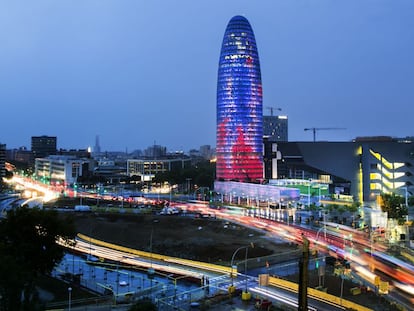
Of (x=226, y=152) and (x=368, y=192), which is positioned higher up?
(x=226, y=152)

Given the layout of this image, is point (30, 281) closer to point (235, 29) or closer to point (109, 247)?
point (109, 247)

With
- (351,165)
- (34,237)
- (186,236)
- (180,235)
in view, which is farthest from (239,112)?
(34,237)

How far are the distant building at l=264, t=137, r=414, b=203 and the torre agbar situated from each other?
7351mm

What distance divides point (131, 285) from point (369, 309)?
67.9ft

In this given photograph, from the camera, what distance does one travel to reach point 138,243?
6106 cm

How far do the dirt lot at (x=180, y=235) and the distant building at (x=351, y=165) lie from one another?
5433 centimetres

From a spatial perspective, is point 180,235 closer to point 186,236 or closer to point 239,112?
point 186,236

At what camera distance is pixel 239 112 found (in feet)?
414

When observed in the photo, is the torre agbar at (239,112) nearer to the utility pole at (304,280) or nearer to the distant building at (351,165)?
the distant building at (351,165)

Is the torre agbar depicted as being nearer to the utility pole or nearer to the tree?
the tree

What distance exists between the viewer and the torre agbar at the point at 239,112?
127m

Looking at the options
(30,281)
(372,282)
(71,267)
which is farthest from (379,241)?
(30,281)

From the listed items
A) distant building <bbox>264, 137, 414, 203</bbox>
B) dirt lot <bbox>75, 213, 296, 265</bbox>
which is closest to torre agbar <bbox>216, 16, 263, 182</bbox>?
distant building <bbox>264, 137, 414, 203</bbox>

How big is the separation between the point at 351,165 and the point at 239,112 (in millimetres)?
32990
